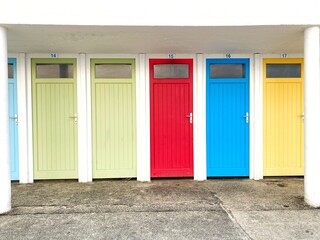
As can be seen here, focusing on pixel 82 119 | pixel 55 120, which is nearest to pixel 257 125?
pixel 82 119

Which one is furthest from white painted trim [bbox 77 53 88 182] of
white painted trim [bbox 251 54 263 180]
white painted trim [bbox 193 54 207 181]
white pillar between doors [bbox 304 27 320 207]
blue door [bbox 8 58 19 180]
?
white pillar between doors [bbox 304 27 320 207]

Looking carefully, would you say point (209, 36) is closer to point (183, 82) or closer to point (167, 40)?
point (167, 40)

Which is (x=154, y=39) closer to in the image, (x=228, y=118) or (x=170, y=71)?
(x=170, y=71)

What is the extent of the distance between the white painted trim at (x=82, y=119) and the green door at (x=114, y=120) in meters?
0.15

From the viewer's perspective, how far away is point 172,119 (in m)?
4.78

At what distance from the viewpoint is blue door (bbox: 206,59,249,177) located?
4770 millimetres

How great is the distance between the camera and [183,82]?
4750 millimetres

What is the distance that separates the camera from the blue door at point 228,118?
4.77 m

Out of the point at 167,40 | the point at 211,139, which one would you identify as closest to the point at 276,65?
the point at 211,139

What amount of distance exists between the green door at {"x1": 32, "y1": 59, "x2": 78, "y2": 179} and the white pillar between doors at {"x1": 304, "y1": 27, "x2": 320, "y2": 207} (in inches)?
136

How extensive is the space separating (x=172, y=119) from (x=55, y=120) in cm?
196

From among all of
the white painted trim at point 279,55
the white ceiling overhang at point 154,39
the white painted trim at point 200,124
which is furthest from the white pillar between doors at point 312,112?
the white painted trim at point 200,124
